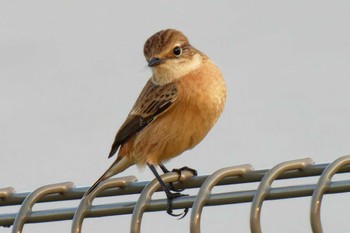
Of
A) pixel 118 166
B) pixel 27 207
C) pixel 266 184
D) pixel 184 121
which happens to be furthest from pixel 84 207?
pixel 118 166

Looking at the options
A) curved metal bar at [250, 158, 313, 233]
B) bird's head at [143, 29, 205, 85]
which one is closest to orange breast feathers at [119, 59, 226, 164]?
bird's head at [143, 29, 205, 85]

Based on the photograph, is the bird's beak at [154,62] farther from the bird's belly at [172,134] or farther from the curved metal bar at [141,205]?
the curved metal bar at [141,205]

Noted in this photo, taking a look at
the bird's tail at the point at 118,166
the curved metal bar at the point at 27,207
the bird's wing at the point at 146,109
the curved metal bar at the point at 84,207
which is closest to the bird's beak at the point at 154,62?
the bird's wing at the point at 146,109

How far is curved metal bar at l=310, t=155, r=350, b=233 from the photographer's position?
4.17 m

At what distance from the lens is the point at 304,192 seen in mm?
4465

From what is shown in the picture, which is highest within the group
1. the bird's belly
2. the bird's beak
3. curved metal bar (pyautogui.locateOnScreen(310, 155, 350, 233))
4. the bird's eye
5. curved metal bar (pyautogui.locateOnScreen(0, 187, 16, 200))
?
the bird's eye

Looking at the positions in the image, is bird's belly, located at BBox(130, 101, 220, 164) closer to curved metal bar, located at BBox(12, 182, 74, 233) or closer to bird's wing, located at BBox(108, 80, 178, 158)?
bird's wing, located at BBox(108, 80, 178, 158)

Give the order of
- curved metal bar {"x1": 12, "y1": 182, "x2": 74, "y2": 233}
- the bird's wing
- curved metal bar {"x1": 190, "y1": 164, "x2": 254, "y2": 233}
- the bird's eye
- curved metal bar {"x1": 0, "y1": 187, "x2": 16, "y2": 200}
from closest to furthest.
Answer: curved metal bar {"x1": 190, "y1": 164, "x2": 254, "y2": 233}
curved metal bar {"x1": 12, "y1": 182, "x2": 74, "y2": 233}
curved metal bar {"x1": 0, "y1": 187, "x2": 16, "y2": 200}
the bird's wing
the bird's eye

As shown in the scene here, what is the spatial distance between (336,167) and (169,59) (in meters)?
5.76

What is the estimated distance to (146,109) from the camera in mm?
9945

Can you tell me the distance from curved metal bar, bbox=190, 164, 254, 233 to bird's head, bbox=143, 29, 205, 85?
4962 mm

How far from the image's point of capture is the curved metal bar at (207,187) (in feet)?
14.8

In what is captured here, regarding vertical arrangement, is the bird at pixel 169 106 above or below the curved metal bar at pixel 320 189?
above

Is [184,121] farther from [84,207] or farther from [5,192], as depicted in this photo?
[84,207]
